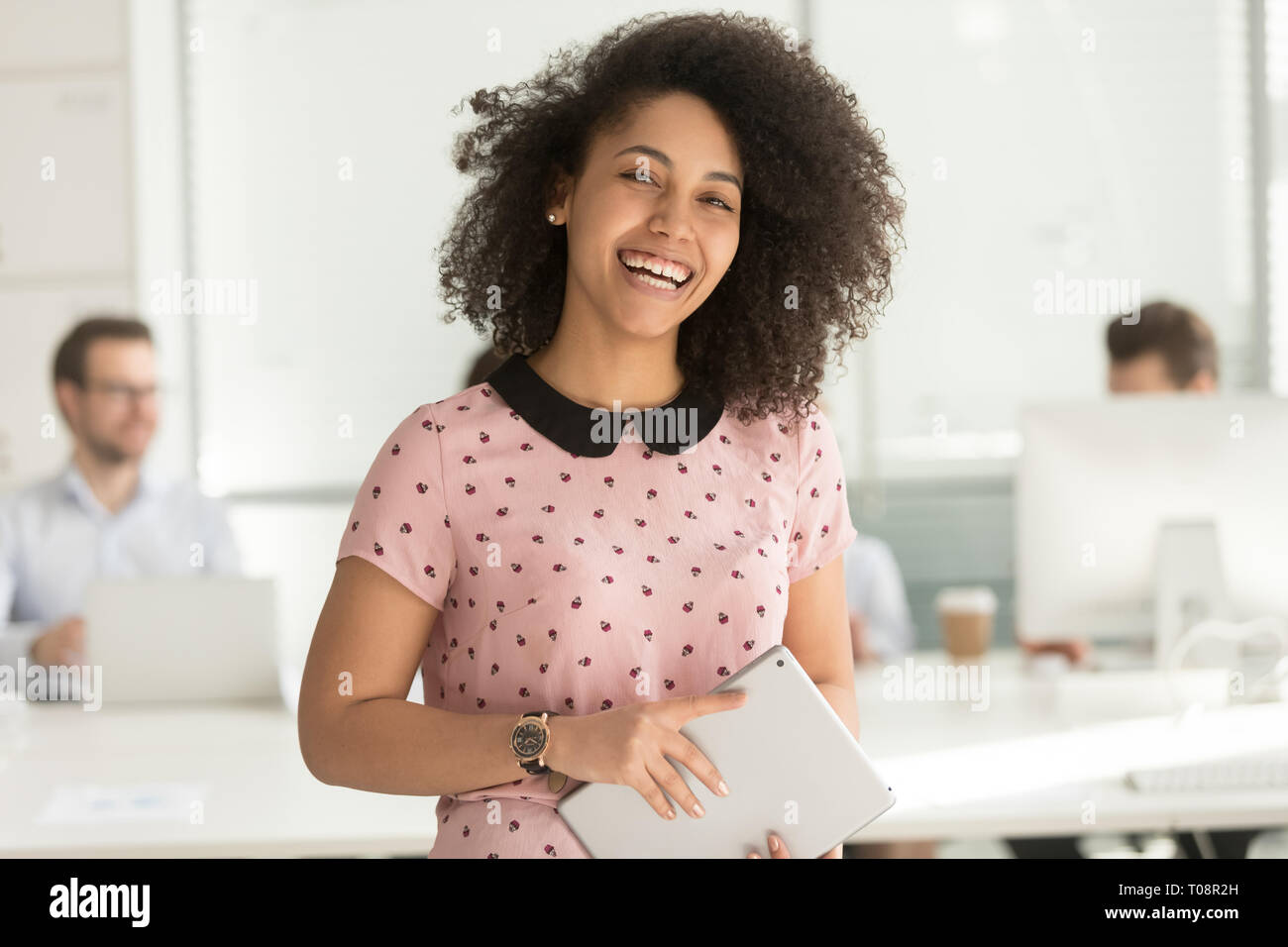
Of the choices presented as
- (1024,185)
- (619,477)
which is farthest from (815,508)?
(1024,185)

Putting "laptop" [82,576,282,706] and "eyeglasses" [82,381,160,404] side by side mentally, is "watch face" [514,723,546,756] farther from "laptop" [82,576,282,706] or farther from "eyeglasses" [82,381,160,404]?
"eyeglasses" [82,381,160,404]

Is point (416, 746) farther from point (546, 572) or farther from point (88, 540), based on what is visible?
point (88, 540)

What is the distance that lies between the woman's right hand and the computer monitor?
1.32 meters

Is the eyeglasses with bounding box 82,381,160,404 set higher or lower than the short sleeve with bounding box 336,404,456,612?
higher

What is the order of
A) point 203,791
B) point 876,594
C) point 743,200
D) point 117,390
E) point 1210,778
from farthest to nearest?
point 876,594 → point 117,390 → point 203,791 → point 1210,778 → point 743,200

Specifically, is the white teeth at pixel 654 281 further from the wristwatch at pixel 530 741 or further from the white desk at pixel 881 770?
the white desk at pixel 881 770

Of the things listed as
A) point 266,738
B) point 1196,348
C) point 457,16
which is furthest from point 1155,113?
point 266,738

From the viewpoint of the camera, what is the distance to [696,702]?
3.85ft

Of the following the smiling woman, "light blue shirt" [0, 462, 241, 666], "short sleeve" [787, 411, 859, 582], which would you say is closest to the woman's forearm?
the smiling woman

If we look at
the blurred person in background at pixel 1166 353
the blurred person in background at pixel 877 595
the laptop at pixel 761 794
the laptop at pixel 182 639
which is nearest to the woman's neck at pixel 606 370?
the laptop at pixel 761 794

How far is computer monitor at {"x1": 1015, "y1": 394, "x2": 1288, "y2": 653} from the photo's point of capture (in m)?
2.32

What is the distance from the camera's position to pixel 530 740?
119 cm

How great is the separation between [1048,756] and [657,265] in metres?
1.27
